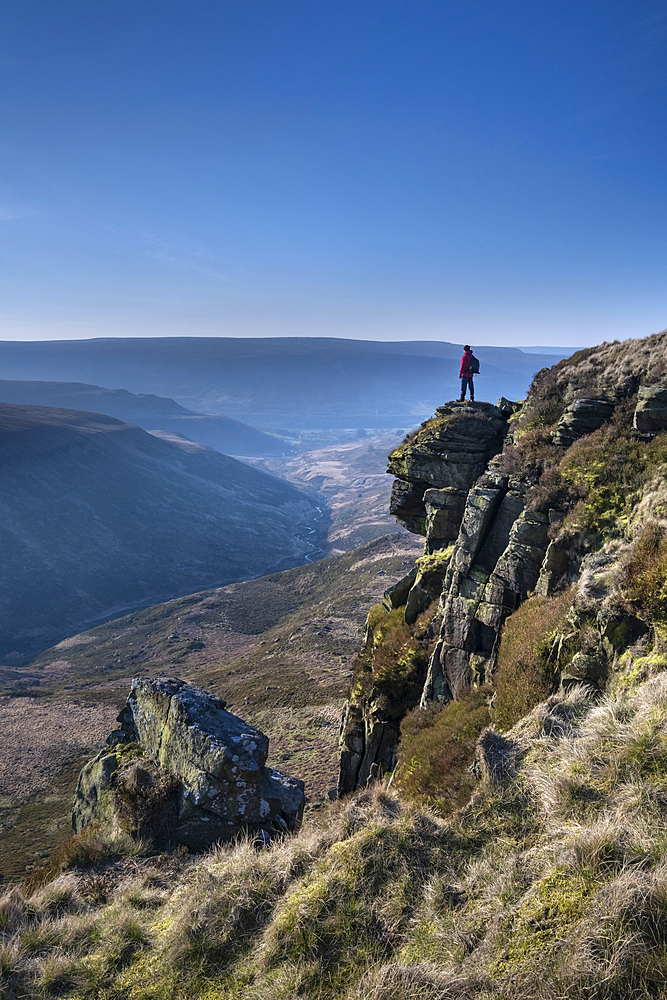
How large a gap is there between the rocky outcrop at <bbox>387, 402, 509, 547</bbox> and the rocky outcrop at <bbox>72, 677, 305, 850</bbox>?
44.8ft

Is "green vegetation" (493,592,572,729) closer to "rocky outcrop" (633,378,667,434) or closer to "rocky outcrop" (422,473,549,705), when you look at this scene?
"rocky outcrop" (422,473,549,705)

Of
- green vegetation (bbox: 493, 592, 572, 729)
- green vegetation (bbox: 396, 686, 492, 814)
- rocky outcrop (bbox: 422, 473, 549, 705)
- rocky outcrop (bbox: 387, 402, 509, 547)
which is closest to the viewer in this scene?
green vegetation (bbox: 396, 686, 492, 814)

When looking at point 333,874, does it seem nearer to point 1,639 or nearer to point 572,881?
point 572,881

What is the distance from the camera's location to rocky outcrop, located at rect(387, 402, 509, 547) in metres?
22.9

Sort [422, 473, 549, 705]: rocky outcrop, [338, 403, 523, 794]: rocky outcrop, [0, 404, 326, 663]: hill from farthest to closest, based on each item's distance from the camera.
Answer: [0, 404, 326, 663]: hill < [338, 403, 523, 794]: rocky outcrop < [422, 473, 549, 705]: rocky outcrop

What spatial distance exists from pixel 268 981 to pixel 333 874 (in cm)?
127

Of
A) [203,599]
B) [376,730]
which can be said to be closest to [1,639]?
[203,599]

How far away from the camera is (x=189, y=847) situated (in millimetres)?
10094

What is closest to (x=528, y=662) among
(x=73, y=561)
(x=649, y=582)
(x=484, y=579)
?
(x=649, y=582)

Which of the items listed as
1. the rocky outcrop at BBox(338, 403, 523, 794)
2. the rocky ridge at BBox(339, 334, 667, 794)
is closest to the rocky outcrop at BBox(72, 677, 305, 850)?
the rocky outcrop at BBox(338, 403, 523, 794)

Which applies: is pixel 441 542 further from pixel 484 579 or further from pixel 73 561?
pixel 73 561

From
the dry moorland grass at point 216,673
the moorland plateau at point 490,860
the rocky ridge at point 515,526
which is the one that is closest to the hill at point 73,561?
the dry moorland grass at point 216,673

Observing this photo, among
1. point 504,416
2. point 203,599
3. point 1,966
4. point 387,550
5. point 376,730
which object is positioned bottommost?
point 203,599

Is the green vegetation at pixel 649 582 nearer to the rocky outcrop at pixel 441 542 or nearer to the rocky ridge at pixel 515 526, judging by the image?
the rocky ridge at pixel 515 526
